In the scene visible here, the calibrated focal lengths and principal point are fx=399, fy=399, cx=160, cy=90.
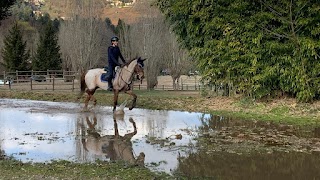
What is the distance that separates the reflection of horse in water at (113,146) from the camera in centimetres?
717

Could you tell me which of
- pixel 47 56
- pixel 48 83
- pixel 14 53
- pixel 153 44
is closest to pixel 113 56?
pixel 48 83

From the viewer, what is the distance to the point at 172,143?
27.8 feet

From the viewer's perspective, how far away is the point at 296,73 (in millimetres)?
13430

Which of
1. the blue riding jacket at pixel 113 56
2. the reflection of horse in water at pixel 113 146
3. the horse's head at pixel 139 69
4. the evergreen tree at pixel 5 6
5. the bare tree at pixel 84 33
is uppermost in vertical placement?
the bare tree at pixel 84 33

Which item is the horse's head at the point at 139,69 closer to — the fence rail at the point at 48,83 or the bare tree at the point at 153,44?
the fence rail at the point at 48,83

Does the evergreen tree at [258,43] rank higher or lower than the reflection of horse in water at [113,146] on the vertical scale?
higher

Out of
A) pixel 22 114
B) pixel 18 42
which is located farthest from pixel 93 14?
pixel 22 114

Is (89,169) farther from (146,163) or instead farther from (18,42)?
(18,42)

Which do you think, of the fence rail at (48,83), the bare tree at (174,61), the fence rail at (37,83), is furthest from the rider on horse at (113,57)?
the bare tree at (174,61)

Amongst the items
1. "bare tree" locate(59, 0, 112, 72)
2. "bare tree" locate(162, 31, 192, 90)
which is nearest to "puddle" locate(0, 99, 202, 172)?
"bare tree" locate(59, 0, 112, 72)

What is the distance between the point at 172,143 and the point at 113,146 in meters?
1.25

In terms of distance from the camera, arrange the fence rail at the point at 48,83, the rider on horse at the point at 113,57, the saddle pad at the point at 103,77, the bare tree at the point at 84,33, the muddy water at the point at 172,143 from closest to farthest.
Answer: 1. the muddy water at the point at 172,143
2. the rider on horse at the point at 113,57
3. the saddle pad at the point at 103,77
4. the fence rail at the point at 48,83
5. the bare tree at the point at 84,33

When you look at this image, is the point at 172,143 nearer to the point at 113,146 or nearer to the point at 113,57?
the point at 113,146

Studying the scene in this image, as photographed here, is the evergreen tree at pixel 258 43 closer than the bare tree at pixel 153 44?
Yes
